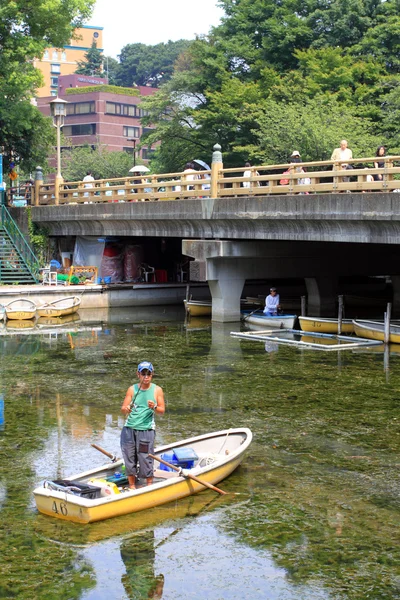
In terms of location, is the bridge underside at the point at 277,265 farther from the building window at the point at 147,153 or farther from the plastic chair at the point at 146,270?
the building window at the point at 147,153

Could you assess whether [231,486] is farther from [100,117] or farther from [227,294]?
[100,117]

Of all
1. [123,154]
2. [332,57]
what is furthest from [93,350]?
[123,154]

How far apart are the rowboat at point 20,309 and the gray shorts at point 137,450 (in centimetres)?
2252

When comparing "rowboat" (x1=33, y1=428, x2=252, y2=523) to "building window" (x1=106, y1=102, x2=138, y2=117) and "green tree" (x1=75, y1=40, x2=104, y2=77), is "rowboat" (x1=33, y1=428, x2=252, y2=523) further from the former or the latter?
"green tree" (x1=75, y1=40, x2=104, y2=77)

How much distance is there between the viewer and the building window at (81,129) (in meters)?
108

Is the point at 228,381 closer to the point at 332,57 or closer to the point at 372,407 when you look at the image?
the point at 372,407

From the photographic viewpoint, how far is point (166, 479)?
12.5m

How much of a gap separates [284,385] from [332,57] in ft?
103

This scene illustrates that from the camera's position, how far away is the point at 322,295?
1368 inches

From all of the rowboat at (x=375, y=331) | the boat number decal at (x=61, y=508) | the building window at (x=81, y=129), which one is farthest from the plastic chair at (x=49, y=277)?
the building window at (x=81, y=129)

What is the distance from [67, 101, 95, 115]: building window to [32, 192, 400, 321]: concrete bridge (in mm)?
70623

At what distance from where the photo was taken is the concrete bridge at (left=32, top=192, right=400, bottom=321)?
26.3 meters

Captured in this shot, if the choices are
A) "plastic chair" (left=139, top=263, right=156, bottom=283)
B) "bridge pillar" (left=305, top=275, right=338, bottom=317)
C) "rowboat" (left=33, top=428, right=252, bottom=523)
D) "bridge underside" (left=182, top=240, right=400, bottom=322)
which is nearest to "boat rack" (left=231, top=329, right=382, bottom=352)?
"bridge underside" (left=182, top=240, right=400, bottom=322)

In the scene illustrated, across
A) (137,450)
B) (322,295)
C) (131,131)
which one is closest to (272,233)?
(322,295)
